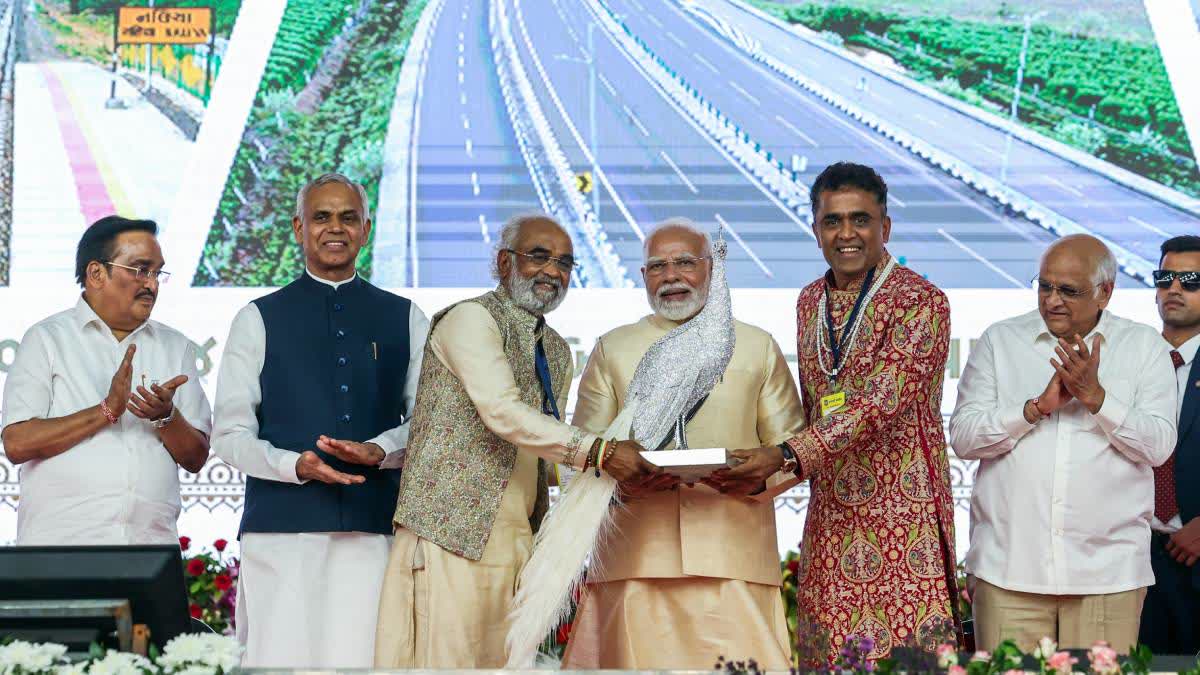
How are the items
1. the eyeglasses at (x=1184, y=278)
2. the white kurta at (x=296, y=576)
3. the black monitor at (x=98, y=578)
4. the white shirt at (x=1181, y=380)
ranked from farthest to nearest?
the eyeglasses at (x=1184, y=278), the white shirt at (x=1181, y=380), the white kurta at (x=296, y=576), the black monitor at (x=98, y=578)

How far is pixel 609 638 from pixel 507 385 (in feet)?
2.23

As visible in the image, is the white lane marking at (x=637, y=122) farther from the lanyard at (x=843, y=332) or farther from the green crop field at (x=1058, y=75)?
the lanyard at (x=843, y=332)

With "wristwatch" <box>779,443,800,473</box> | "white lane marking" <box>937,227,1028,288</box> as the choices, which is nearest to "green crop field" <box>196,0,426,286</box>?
"white lane marking" <box>937,227,1028,288</box>

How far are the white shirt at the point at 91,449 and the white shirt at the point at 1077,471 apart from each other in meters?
2.11

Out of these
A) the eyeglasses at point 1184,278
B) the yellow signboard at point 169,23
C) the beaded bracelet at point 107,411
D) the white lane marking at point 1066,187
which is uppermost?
the yellow signboard at point 169,23

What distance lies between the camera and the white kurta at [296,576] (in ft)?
11.5

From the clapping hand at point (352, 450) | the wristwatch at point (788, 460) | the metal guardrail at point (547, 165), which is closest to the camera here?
the wristwatch at point (788, 460)

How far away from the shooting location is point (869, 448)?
134 inches

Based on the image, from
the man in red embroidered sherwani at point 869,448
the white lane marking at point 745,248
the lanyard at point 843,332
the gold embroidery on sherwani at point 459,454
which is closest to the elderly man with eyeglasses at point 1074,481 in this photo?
the man in red embroidered sherwani at point 869,448

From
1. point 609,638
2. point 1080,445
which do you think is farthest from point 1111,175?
point 609,638

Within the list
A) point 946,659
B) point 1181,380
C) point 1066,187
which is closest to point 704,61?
point 1066,187

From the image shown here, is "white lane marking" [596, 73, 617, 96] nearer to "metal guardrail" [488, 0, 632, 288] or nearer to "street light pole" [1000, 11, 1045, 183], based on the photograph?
"metal guardrail" [488, 0, 632, 288]

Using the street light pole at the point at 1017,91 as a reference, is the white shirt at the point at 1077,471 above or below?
below

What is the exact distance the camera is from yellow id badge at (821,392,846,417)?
331 centimetres
